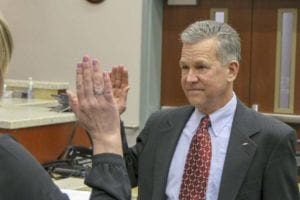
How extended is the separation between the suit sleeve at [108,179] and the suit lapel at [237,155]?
0.98 metres

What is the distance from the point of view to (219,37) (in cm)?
219

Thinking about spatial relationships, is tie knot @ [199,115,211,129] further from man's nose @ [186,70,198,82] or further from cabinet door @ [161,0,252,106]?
cabinet door @ [161,0,252,106]

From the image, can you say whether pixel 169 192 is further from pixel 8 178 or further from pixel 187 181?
pixel 8 178

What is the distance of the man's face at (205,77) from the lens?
2.14 m

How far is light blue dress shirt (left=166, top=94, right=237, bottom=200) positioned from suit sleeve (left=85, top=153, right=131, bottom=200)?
39.8 inches

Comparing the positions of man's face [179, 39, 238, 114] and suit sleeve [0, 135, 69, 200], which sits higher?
man's face [179, 39, 238, 114]

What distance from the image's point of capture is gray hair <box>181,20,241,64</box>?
218 cm

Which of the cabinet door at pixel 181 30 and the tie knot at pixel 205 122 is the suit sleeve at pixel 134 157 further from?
the cabinet door at pixel 181 30

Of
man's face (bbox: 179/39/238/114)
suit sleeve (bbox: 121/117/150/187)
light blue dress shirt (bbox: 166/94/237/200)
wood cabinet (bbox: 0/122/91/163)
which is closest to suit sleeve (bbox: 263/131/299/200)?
light blue dress shirt (bbox: 166/94/237/200)

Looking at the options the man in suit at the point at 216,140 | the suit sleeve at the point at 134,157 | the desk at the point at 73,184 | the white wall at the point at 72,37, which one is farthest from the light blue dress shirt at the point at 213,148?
the white wall at the point at 72,37

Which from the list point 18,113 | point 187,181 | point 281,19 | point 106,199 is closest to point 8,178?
point 106,199

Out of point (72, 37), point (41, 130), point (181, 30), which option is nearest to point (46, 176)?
point (41, 130)

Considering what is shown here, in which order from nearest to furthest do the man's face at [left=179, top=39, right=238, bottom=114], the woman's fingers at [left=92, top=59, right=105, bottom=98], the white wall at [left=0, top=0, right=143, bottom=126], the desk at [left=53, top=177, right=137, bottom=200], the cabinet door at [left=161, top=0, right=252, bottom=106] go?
the woman's fingers at [left=92, top=59, right=105, bottom=98], the man's face at [left=179, top=39, right=238, bottom=114], the desk at [left=53, top=177, right=137, bottom=200], the cabinet door at [left=161, top=0, right=252, bottom=106], the white wall at [left=0, top=0, right=143, bottom=126]

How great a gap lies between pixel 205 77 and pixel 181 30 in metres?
3.24
